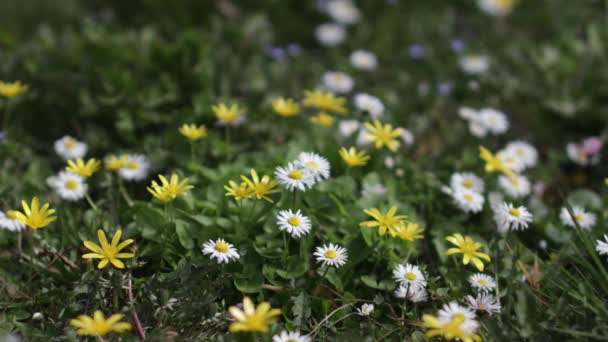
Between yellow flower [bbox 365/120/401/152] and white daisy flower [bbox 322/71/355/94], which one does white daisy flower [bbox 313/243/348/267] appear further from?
white daisy flower [bbox 322/71/355/94]

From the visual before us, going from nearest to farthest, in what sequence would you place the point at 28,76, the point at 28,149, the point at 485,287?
the point at 485,287, the point at 28,149, the point at 28,76

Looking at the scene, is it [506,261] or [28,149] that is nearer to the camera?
[506,261]

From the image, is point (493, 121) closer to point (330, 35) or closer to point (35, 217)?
point (330, 35)

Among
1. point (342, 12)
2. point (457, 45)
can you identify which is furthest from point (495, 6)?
point (342, 12)

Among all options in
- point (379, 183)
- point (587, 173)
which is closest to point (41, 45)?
point (379, 183)

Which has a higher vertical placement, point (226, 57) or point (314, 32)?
point (314, 32)

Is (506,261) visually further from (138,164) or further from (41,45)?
(41,45)

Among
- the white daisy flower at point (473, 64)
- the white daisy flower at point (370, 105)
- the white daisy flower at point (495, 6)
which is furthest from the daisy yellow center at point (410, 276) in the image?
the white daisy flower at point (495, 6)

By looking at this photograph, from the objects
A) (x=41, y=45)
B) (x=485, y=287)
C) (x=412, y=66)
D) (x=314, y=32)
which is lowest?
(x=485, y=287)

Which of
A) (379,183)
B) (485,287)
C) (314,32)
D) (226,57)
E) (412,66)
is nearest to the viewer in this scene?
(485,287)

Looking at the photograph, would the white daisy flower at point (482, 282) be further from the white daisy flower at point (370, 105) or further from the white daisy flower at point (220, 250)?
the white daisy flower at point (370, 105)
